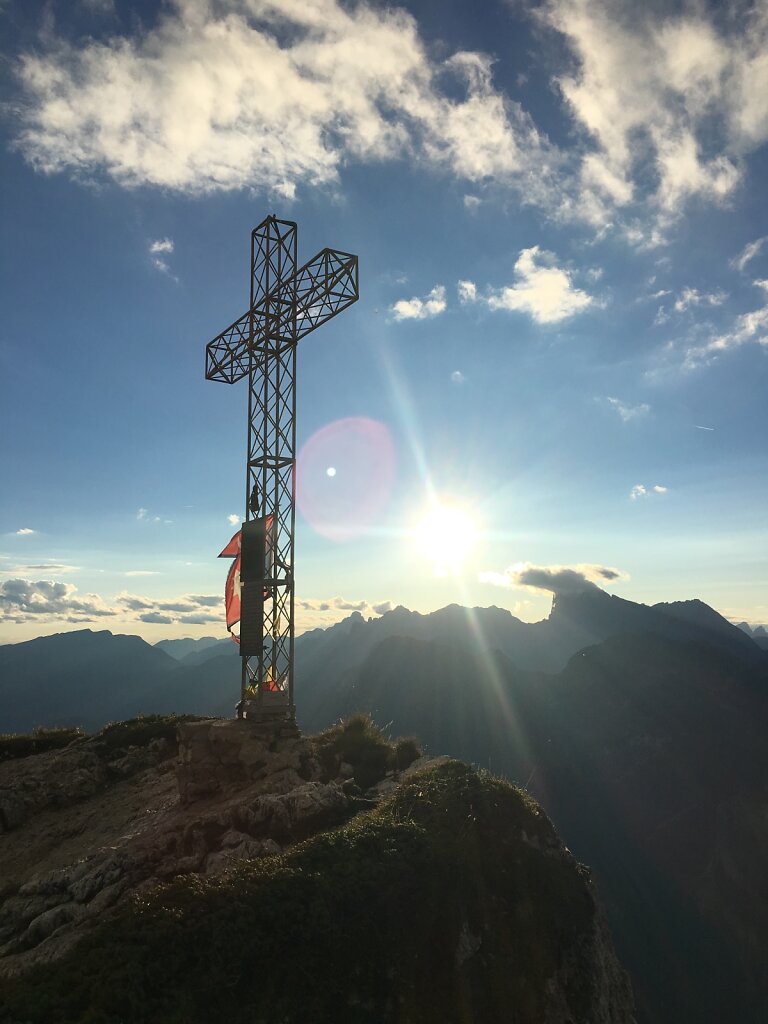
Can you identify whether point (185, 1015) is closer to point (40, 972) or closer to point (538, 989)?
point (40, 972)

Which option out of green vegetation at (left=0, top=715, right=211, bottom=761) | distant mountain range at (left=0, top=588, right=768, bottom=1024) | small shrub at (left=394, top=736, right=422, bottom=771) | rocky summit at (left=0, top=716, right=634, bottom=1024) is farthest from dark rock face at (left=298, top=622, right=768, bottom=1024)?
rocky summit at (left=0, top=716, right=634, bottom=1024)

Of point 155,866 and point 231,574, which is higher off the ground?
point 231,574

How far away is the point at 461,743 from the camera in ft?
594

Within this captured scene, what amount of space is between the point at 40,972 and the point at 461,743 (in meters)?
187

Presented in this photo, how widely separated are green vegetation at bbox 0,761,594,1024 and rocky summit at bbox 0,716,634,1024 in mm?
32

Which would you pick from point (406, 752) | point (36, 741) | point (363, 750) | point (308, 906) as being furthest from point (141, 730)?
point (308, 906)

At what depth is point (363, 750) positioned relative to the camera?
20.5 metres

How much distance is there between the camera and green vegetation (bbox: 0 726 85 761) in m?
26.8

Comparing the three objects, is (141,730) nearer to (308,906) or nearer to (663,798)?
(308,906)

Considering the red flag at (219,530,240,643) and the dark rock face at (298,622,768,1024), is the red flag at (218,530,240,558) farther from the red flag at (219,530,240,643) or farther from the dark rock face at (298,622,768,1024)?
the dark rock face at (298,622,768,1024)

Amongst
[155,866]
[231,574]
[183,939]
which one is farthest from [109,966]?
[231,574]

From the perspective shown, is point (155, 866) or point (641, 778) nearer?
point (155, 866)

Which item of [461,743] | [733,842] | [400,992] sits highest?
[400,992]

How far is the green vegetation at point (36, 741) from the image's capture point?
26828 millimetres
